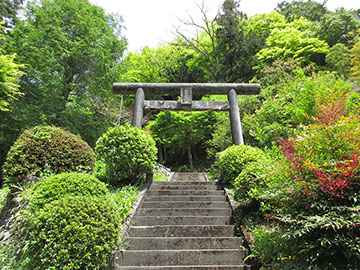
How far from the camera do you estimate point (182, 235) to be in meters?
6.52

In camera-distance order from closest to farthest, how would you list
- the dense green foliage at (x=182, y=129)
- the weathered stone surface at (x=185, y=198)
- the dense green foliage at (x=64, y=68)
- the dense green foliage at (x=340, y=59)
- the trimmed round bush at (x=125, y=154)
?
the weathered stone surface at (x=185, y=198) < the trimmed round bush at (x=125, y=154) < the dense green foliage at (x=340, y=59) < the dense green foliage at (x=64, y=68) < the dense green foliage at (x=182, y=129)

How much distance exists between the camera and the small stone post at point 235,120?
1165cm

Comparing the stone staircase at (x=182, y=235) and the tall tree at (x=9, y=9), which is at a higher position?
the tall tree at (x=9, y=9)

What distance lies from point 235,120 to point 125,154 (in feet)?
14.1

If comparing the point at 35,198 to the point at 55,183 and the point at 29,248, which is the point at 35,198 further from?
the point at 29,248

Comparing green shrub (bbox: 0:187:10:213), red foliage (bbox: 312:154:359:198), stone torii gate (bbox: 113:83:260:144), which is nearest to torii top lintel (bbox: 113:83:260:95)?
stone torii gate (bbox: 113:83:260:144)

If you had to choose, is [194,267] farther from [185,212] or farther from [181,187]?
[181,187]

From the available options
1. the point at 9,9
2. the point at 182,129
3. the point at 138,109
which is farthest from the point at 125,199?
the point at 9,9

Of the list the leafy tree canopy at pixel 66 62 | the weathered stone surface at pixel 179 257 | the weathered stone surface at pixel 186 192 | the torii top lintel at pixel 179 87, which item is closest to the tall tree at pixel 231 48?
the leafy tree canopy at pixel 66 62

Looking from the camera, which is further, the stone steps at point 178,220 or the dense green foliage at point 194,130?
the stone steps at point 178,220

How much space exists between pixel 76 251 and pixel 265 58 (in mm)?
19930

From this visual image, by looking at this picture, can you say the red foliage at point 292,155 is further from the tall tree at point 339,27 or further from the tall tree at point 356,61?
the tall tree at point 339,27

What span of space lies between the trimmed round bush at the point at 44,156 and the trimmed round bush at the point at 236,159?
3.35 m

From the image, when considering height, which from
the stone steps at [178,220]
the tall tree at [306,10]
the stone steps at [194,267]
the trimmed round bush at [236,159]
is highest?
the tall tree at [306,10]
